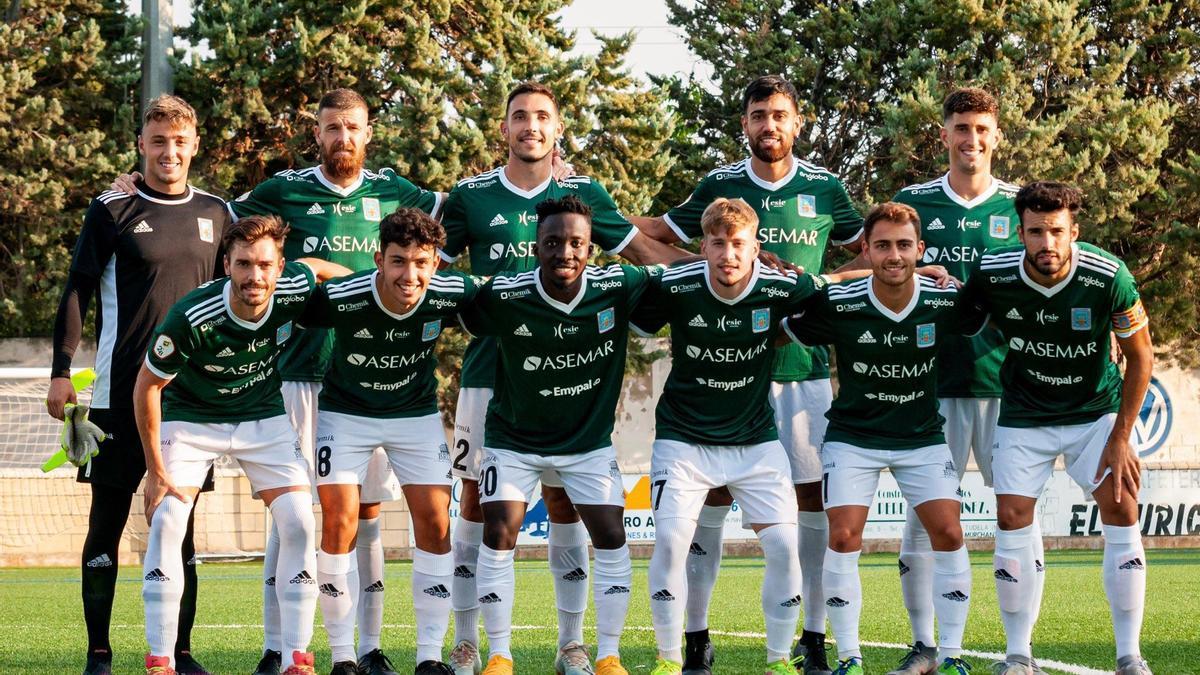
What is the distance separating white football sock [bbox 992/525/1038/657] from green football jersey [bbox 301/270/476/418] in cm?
270

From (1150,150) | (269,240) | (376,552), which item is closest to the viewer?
(269,240)

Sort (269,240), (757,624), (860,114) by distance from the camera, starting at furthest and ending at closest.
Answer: (860,114) → (757,624) → (269,240)

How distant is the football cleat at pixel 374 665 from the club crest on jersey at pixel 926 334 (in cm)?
282

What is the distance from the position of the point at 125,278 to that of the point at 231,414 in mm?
964

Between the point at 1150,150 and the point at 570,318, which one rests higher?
the point at 1150,150

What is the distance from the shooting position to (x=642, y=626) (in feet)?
27.8

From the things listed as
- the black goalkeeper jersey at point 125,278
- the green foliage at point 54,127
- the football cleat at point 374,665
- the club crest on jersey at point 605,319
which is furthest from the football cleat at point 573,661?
the green foliage at point 54,127

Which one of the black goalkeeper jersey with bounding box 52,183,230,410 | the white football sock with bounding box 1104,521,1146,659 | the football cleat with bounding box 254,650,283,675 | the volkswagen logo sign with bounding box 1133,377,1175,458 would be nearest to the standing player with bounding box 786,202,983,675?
the white football sock with bounding box 1104,521,1146,659

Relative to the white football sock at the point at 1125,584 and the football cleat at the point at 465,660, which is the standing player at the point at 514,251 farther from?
the white football sock at the point at 1125,584

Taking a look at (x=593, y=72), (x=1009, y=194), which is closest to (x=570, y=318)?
(x=1009, y=194)

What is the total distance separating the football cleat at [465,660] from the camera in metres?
6.18

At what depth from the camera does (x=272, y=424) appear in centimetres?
590

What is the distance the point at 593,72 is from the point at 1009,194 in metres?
15.1

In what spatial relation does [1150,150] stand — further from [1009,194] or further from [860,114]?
[1009,194]
